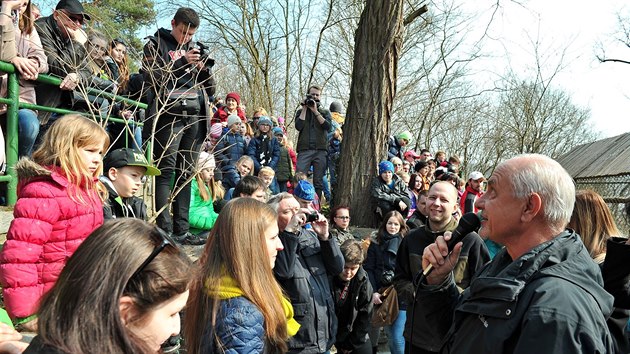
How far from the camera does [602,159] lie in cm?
1385

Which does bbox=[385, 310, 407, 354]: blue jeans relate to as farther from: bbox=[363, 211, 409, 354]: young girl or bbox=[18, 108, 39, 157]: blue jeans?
bbox=[18, 108, 39, 157]: blue jeans

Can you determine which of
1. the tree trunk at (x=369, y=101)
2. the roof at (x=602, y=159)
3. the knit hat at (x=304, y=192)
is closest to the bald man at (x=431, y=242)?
the knit hat at (x=304, y=192)

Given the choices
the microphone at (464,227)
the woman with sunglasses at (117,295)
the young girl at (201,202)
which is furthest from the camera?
the young girl at (201,202)

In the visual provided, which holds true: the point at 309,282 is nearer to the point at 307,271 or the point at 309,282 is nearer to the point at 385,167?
the point at 307,271

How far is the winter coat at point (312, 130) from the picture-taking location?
925 cm

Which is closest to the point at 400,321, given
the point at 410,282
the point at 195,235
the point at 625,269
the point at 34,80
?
the point at 410,282

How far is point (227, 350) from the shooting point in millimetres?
2490

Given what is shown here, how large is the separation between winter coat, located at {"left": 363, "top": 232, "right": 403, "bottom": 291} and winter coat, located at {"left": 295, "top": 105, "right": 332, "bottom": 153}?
3853mm

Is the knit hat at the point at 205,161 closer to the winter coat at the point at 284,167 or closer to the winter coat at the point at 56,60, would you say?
the winter coat at the point at 56,60

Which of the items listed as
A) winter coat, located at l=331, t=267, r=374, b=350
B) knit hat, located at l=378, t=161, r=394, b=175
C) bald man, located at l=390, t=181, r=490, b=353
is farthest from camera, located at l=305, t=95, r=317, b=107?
bald man, located at l=390, t=181, r=490, b=353

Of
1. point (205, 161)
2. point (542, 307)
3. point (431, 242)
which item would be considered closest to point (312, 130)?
point (205, 161)

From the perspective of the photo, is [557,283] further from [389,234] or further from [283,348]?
[389,234]

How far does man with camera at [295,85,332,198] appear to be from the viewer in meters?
9.21

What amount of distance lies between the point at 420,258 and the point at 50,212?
8.63 ft
